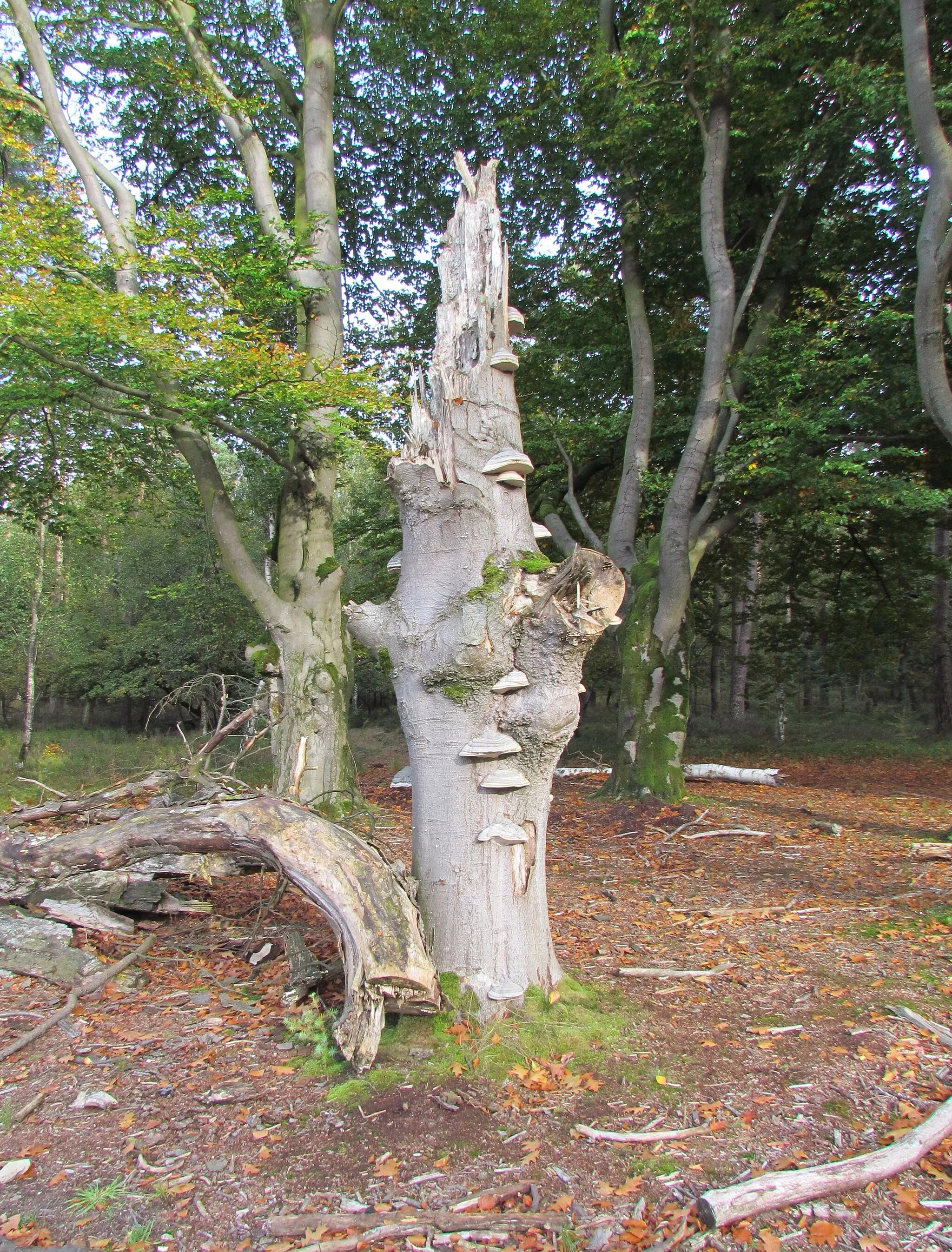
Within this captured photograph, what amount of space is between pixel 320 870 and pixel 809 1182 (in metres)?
2.47

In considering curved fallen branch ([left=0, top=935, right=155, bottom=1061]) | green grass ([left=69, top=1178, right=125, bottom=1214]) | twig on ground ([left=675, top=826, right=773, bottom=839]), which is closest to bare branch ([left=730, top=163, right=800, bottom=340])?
twig on ground ([left=675, top=826, right=773, bottom=839])

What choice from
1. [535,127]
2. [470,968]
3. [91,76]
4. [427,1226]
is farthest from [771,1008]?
[91,76]

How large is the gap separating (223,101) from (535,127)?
4.78 m

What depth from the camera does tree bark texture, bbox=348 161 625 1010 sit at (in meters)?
3.76

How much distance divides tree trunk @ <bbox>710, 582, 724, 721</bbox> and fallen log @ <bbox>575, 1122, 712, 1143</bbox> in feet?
50.2

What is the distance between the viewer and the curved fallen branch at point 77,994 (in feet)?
12.1

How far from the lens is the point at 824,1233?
2.48 m

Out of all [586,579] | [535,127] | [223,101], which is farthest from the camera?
[535,127]

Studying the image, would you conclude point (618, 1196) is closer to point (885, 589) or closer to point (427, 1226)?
point (427, 1226)

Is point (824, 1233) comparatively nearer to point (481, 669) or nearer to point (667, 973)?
point (667, 973)

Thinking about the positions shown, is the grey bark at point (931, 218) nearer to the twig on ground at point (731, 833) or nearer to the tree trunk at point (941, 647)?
the twig on ground at point (731, 833)

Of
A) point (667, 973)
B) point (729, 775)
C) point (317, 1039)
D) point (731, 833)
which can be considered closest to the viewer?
point (317, 1039)

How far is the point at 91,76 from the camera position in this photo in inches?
465

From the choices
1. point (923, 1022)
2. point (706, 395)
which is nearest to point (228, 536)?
point (706, 395)
